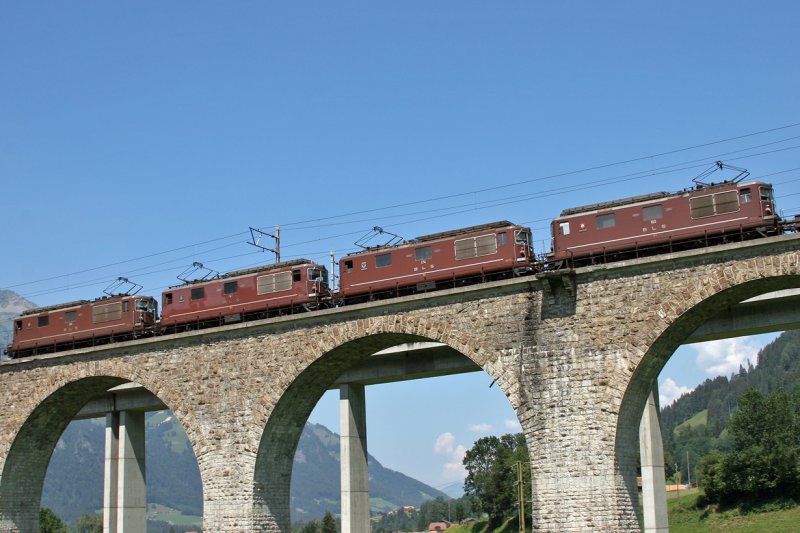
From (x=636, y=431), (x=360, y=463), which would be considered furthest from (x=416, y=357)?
(x=636, y=431)

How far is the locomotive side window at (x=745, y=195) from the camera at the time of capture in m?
31.6

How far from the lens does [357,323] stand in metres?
36.1

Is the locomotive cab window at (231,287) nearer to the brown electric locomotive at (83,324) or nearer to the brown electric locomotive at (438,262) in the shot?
the brown electric locomotive at (83,324)

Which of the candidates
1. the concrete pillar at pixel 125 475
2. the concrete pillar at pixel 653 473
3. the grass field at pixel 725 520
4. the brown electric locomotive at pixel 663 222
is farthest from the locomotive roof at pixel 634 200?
the grass field at pixel 725 520

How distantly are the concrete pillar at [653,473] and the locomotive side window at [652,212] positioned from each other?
13.6 metres

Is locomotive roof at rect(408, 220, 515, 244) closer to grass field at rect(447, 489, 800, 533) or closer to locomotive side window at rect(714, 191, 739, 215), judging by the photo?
locomotive side window at rect(714, 191, 739, 215)

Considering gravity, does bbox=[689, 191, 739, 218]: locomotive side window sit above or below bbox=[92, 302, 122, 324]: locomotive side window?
above

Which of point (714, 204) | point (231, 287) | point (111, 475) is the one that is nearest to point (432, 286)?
point (231, 287)

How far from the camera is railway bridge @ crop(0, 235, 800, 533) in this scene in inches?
1207

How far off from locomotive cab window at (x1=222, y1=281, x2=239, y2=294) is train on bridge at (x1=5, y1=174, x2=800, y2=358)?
1.7 inches

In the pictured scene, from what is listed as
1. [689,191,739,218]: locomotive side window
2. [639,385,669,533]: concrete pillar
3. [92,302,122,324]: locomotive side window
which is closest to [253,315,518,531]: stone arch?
[689,191,739,218]: locomotive side window

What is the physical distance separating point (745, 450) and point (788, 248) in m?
60.0

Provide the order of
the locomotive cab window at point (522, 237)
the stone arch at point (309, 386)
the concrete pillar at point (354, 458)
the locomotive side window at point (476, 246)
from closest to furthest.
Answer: the stone arch at point (309, 386) < the locomotive cab window at point (522, 237) < the locomotive side window at point (476, 246) < the concrete pillar at point (354, 458)

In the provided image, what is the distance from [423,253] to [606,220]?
298 inches
